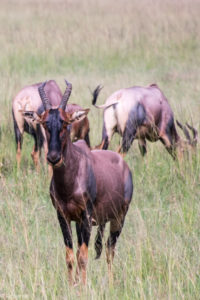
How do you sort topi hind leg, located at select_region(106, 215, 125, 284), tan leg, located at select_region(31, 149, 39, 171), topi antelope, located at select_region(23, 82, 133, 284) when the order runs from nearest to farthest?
topi antelope, located at select_region(23, 82, 133, 284) → topi hind leg, located at select_region(106, 215, 125, 284) → tan leg, located at select_region(31, 149, 39, 171)

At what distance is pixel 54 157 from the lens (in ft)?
14.0

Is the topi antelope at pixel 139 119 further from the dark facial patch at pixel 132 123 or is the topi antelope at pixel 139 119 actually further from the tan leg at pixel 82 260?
the tan leg at pixel 82 260

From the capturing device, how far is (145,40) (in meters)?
17.3

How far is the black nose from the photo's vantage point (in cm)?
428

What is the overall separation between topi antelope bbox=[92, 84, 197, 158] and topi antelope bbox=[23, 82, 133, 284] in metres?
3.07

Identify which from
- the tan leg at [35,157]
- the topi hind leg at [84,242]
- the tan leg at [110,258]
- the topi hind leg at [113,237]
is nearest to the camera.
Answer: the tan leg at [110,258]

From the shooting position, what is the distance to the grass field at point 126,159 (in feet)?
14.0

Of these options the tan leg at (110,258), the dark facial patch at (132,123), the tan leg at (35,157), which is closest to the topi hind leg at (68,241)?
the tan leg at (110,258)

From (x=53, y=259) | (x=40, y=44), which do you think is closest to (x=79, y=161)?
(x=53, y=259)

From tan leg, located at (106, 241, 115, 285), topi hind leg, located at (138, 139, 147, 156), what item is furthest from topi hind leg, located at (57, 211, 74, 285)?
topi hind leg, located at (138, 139, 147, 156)

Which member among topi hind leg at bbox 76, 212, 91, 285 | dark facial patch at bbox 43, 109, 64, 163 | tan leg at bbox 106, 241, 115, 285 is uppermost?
dark facial patch at bbox 43, 109, 64, 163

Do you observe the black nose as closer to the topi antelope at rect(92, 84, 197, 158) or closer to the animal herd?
the animal herd

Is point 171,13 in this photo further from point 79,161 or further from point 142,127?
point 79,161

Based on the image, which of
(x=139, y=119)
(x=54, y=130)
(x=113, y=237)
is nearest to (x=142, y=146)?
(x=139, y=119)
